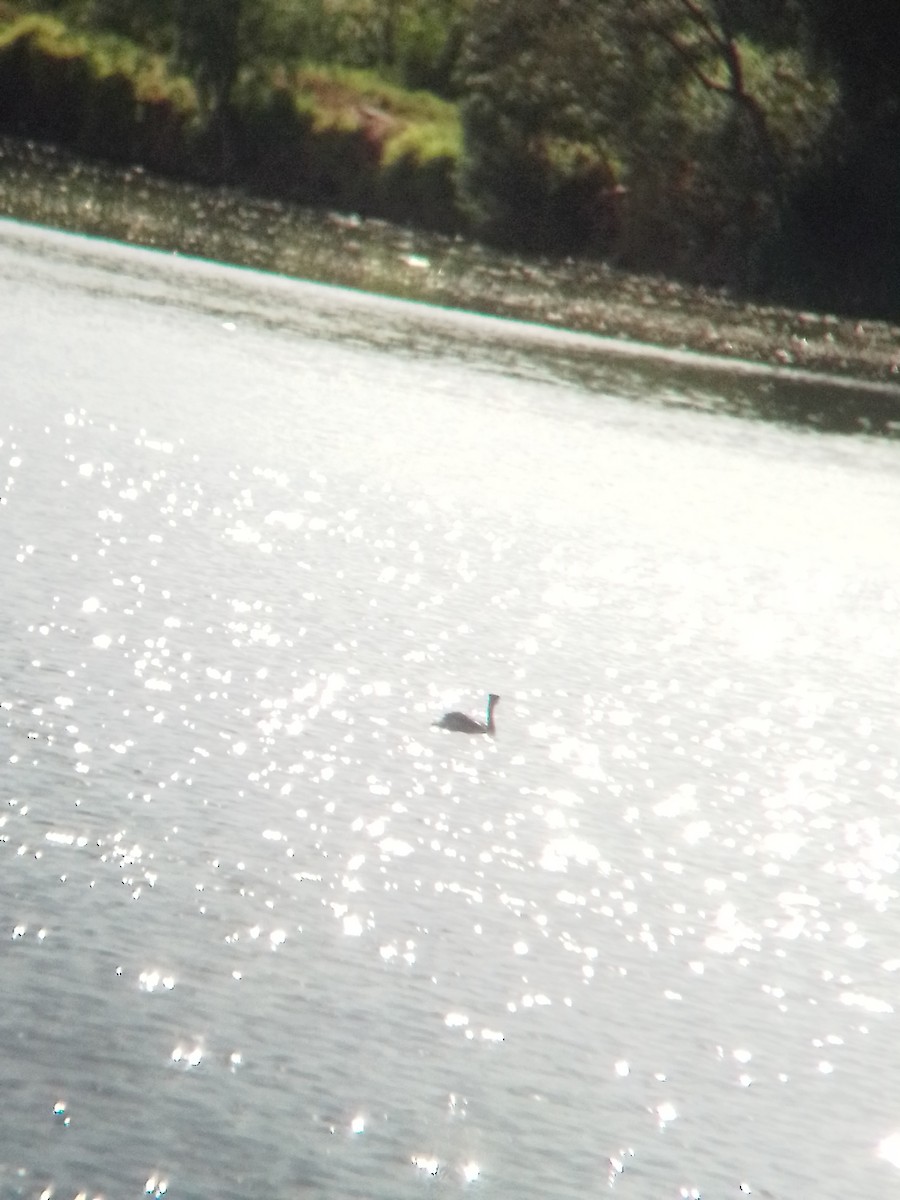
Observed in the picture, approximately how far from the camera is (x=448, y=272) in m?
46.0

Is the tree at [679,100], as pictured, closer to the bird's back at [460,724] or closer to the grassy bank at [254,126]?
the grassy bank at [254,126]

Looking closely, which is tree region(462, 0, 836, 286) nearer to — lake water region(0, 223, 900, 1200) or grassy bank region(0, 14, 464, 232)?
grassy bank region(0, 14, 464, 232)

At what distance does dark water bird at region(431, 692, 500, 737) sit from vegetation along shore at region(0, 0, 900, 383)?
26.9m

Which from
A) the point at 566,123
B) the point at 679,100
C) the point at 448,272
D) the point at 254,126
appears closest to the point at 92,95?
the point at 254,126

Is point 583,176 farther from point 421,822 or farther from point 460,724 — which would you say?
point 421,822

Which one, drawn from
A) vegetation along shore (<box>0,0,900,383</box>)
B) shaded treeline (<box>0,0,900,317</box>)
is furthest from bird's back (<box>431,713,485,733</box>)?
shaded treeline (<box>0,0,900,317</box>)

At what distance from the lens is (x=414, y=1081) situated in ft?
24.6

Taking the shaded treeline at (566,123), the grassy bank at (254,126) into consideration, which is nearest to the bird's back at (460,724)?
the shaded treeline at (566,123)

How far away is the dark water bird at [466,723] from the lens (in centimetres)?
1212

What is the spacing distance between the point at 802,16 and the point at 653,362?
63.6 ft

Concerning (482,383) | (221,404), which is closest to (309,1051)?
(221,404)

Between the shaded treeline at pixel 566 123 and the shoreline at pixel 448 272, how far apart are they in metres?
1.76

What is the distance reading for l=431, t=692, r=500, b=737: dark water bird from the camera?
12.1 m

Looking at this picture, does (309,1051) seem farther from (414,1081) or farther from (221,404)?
(221,404)
